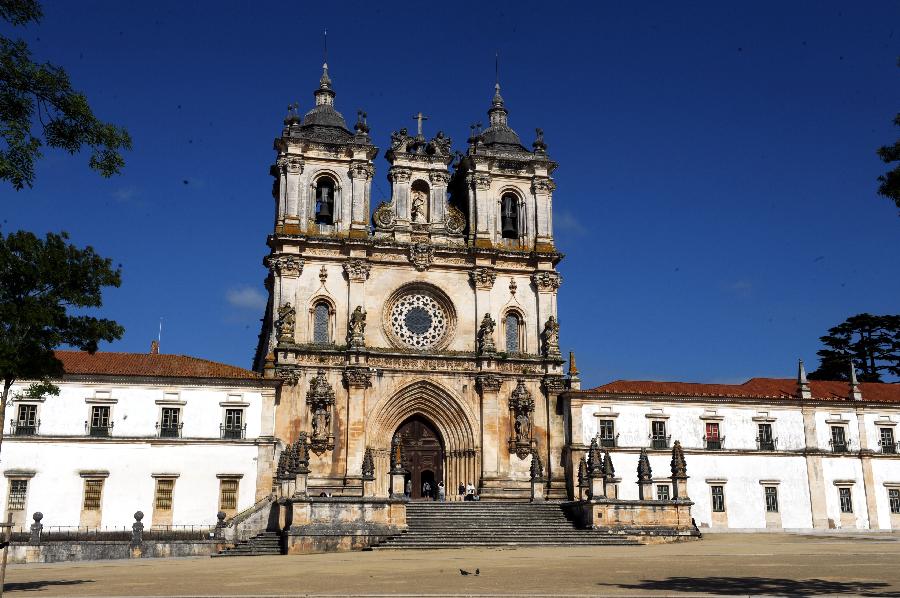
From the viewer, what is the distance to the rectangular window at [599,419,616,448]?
41.2m

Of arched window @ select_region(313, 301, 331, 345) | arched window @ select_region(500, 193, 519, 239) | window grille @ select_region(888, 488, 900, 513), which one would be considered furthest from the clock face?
window grille @ select_region(888, 488, 900, 513)

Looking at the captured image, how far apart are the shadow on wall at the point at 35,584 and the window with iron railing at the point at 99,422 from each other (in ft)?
57.3

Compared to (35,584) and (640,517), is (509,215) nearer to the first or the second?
(640,517)

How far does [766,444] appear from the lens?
42469 millimetres

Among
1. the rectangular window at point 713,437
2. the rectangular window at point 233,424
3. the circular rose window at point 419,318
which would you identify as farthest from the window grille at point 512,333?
the rectangular window at point 233,424

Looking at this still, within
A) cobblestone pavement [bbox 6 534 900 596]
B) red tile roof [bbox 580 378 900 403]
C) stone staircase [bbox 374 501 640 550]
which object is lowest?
cobblestone pavement [bbox 6 534 900 596]

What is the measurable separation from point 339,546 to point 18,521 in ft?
43.6

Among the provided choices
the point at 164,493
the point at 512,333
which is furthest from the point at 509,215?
the point at 164,493

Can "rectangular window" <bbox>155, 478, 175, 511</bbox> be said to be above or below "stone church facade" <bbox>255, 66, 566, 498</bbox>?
below

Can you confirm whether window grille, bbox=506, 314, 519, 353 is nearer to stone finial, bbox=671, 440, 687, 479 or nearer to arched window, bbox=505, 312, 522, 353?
arched window, bbox=505, 312, 522, 353

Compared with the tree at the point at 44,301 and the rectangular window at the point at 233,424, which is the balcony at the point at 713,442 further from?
the tree at the point at 44,301

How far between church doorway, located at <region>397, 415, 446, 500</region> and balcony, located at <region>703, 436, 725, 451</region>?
39.9ft

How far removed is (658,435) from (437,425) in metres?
10.2

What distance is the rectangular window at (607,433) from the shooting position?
41.2 meters
